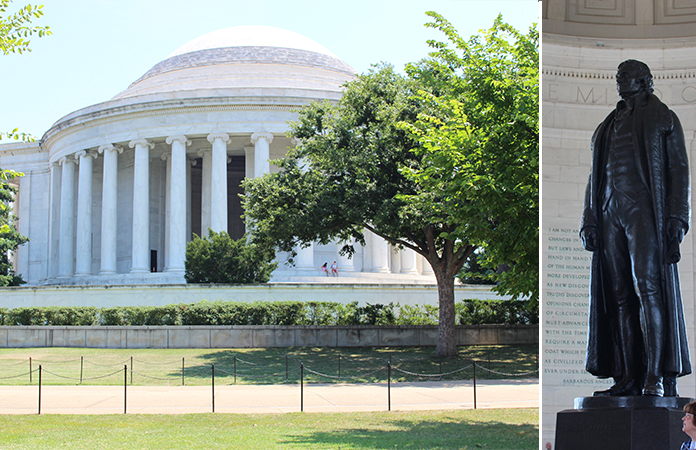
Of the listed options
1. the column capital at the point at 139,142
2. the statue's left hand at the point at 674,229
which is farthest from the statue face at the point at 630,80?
the column capital at the point at 139,142

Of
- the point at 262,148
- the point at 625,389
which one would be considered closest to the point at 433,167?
the point at 625,389

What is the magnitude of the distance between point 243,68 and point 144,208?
1354 cm

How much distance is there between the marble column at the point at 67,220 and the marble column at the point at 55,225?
2715mm

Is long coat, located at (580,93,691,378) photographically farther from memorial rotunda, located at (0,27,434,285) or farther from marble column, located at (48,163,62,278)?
marble column, located at (48,163,62,278)

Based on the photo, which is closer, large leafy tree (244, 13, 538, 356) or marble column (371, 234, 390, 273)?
large leafy tree (244, 13, 538, 356)

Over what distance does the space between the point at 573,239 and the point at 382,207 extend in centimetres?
1308

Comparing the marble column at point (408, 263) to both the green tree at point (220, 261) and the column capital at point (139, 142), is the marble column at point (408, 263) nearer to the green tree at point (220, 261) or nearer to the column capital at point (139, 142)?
the green tree at point (220, 261)

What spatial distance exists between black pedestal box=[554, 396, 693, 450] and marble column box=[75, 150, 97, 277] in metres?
51.6

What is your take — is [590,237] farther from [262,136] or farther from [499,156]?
[262,136]

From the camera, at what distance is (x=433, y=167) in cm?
1803

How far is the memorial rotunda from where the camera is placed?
50.2m

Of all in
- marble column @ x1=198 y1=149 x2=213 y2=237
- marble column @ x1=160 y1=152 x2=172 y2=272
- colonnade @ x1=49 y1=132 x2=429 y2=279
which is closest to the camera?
colonnade @ x1=49 y1=132 x2=429 y2=279

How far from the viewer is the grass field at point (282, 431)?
1273cm

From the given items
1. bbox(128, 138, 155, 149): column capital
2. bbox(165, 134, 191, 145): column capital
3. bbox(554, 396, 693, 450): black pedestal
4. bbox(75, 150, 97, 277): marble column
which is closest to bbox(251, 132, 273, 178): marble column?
bbox(165, 134, 191, 145): column capital
